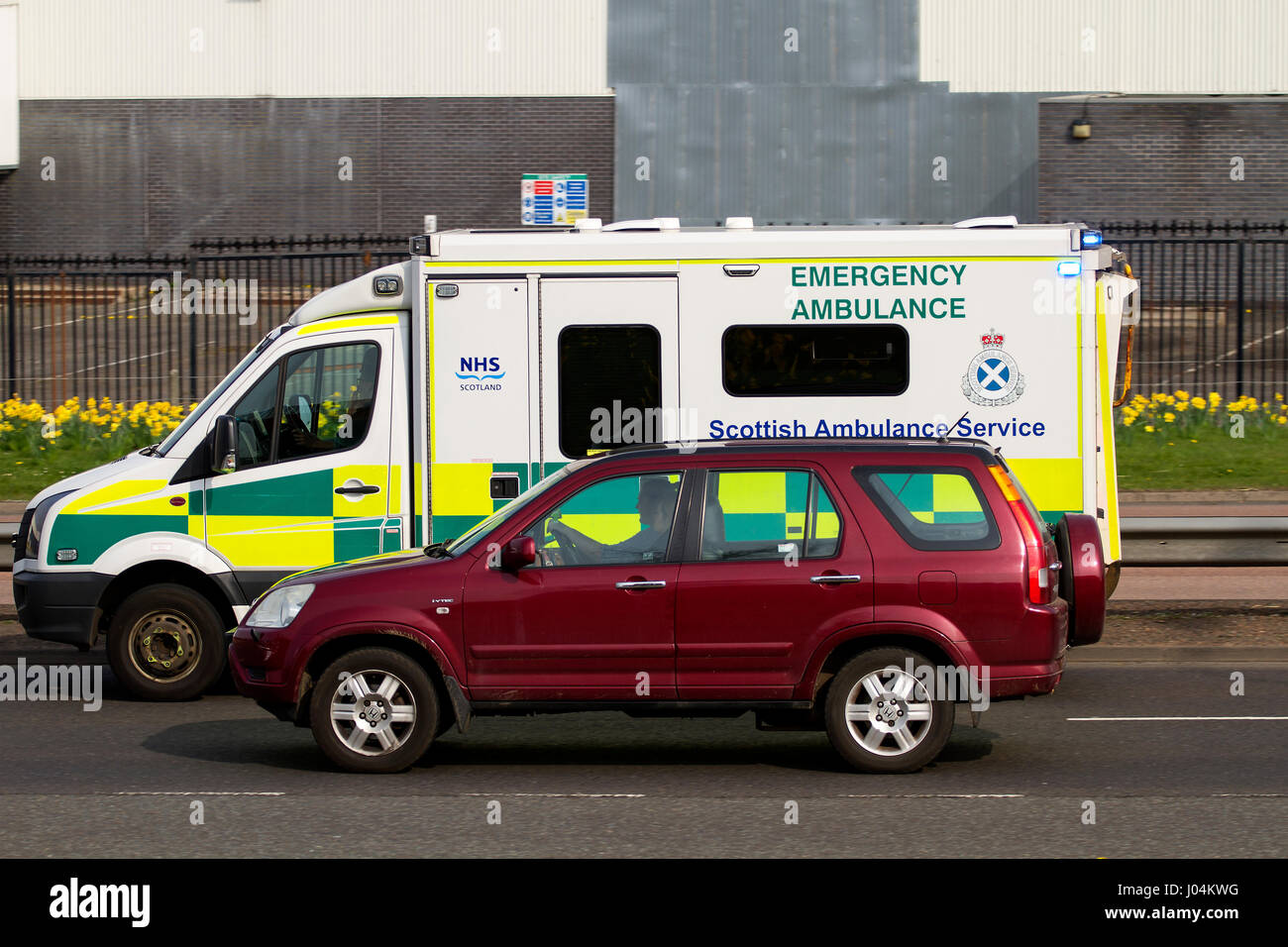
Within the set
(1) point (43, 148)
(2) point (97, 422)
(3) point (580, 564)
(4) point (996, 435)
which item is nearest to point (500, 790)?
(3) point (580, 564)

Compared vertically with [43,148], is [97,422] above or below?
below

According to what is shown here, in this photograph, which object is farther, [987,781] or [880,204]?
[880,204]

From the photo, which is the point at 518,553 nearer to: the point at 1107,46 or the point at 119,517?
the point at 119,517

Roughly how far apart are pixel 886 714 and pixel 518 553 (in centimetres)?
185

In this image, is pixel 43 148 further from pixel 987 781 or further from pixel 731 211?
pixel 987 781

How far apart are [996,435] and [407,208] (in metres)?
25.1

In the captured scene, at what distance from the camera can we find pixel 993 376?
9.99 metres

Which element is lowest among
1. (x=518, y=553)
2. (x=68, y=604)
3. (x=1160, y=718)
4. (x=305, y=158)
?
(x=1160, y=718)

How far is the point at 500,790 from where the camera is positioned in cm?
736

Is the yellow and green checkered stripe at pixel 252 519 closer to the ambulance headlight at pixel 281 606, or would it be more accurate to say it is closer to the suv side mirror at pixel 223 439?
the suv side mirror at pixel 223 439

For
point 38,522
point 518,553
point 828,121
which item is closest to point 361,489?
point 38,522

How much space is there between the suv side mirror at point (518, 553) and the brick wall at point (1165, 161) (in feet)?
88.6

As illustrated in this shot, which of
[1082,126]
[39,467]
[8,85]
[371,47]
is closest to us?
[39,467]

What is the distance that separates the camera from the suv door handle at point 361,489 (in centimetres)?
995
